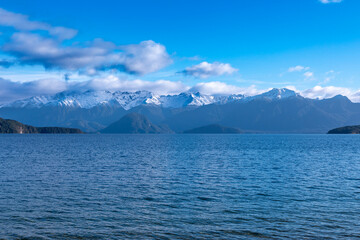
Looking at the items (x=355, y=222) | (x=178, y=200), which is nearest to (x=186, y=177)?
(x=178, y=200)

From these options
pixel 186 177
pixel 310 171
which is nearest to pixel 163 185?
pixel 186 177

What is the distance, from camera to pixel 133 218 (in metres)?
32.8

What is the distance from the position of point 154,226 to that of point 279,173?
40.6 metres

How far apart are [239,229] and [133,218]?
10.5 m

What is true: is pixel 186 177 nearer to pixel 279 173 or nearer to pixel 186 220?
pixel 279 173

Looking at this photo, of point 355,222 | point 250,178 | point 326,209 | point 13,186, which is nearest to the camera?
point 355,222

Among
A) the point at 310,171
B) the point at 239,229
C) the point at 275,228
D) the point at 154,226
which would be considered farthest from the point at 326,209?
the point at 310,171

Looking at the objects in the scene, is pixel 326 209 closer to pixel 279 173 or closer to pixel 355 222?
pixel 355 222

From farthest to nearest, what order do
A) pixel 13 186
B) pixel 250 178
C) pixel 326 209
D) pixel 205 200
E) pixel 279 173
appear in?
pixel 279 173, pixel 250 178, pixel 13 186, pixel 205 200, pixel 326 209

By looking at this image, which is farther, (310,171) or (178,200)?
(310,171)

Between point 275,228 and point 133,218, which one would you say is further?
point 133,218

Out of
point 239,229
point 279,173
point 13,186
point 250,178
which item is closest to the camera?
point 239,229

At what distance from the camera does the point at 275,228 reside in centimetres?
2984

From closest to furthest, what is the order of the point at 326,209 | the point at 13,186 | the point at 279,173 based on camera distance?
1. the point at 326,209
2. the point at 13,186
3. the point at 279,173
